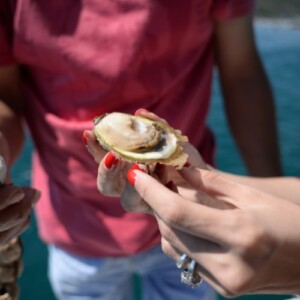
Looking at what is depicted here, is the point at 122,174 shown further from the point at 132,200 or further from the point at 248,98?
the point at 248,98

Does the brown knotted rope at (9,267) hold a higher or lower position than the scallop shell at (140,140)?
lower

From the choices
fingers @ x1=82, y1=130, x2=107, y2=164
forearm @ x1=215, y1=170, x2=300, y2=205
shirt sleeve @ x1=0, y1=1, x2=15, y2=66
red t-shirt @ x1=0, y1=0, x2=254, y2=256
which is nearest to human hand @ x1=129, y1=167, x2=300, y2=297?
fingers @ x1=82, y1=130, x2=107, y2=164

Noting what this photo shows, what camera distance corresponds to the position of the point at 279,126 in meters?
2.49

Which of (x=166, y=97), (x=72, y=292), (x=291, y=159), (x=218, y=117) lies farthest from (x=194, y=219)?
(x=218, y=117)

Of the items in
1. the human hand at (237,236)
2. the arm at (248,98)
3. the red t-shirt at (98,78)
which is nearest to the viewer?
the human hand at (237,236)

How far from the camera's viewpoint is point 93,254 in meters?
1.14

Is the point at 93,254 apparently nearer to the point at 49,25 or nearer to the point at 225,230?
the point at 49,25

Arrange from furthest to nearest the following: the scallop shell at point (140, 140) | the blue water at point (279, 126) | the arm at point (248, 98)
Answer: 1. the blue water at point (279, 126)
2. the arm at point (248, 98)
3. the scallop shell at point (140, 140)

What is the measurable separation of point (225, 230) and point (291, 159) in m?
1.71

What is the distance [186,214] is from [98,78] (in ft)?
1.51

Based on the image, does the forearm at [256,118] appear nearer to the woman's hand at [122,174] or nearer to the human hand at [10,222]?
the woman's hand at [122,174]

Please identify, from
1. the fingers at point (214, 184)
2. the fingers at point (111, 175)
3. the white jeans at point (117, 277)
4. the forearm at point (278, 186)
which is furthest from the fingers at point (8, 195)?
the white jeans at point (117, 277)

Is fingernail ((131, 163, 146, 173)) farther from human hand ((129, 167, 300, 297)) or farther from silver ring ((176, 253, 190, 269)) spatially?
silver ring ((176, 253, 190, 269))

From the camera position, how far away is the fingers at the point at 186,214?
603 mm
